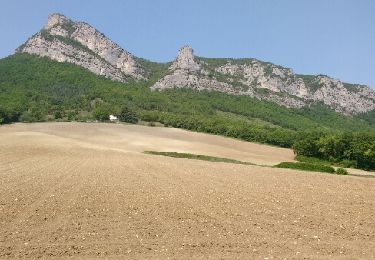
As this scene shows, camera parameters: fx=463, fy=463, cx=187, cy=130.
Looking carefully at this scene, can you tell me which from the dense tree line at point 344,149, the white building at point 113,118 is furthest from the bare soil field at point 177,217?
the white building at point 113,118

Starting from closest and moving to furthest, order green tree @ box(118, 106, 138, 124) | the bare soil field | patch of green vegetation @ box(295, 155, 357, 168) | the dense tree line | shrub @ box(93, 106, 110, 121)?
the bare soil field, the dense tree line, patch of green vegetation @ box(295, 155, 357, 168), shrub @ box(93, 106, 110, 121), green tree @ box(118, 106, 138, 124)

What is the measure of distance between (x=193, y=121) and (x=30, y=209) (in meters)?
131

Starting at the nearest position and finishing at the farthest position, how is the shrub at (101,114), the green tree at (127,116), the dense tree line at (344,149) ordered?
the dense tree line at (344,149)
the shrub at (101,114)
the green tree at (127,116)

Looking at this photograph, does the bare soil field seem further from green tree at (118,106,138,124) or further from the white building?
green tree at (118,106,138,124)

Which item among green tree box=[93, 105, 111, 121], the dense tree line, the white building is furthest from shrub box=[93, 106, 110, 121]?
the dense tree line

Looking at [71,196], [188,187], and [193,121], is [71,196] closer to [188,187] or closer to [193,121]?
[188,187]

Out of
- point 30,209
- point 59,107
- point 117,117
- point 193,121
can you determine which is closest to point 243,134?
point 193,121

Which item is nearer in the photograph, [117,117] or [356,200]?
[356,200]

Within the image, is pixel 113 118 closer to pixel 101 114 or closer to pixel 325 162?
pixel 101 114

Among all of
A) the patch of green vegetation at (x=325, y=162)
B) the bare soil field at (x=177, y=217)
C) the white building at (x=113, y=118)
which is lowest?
the bare soil field at (x=177, y=217)

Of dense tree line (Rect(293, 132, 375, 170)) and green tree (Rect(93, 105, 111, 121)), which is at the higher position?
green tree (Rect(93, 105, 111, 121))

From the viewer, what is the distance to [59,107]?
167750 mm

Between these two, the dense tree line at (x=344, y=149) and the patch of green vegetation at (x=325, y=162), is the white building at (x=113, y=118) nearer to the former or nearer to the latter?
the dense tree line at (x=344, y=149)

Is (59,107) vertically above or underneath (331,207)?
above
